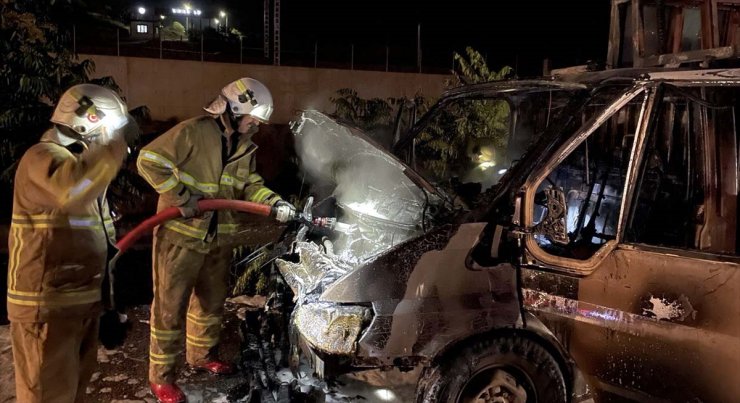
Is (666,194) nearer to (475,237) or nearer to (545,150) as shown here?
(545,150)

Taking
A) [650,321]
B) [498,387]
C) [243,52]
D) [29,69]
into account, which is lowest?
[498,387]

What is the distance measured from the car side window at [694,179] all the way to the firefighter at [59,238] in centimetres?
270

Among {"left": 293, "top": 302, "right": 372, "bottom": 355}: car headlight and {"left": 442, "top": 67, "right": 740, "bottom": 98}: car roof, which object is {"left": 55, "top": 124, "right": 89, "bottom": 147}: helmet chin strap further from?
{"left": 442, "top": 67, "right": 740, "bottom": 98}: car roof

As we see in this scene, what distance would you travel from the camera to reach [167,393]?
150 inches

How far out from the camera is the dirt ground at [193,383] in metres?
3.82

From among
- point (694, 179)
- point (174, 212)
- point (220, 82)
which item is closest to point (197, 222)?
point (174, 212)

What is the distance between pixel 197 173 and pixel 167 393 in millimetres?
1449

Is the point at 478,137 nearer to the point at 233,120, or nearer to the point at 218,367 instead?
the point at 233,120

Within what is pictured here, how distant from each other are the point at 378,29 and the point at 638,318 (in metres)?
19.9

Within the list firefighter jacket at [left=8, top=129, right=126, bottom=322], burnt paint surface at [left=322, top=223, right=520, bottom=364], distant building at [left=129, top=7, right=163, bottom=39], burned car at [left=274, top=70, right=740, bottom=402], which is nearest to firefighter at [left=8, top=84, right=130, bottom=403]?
firefighter jacket at [left=8, top=129, right=126, bottom=322]

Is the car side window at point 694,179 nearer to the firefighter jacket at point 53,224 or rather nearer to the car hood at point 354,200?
the car hood at point 354,200

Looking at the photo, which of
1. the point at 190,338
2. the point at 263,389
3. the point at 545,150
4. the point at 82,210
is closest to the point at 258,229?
the point at 190,338

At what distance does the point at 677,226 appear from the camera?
3.78 metres

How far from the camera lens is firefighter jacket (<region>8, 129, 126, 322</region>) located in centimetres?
282
